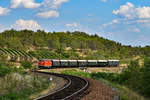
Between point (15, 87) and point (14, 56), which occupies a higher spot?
point (14, 56)

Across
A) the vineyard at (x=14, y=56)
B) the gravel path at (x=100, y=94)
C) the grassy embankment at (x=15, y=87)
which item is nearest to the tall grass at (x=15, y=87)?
the grassy embankment at (x=15, y=87)

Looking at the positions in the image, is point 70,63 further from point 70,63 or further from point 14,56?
point 14,56

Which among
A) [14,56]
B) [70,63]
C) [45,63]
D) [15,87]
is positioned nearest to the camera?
[15,87]

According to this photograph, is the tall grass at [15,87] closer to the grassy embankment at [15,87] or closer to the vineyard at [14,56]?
the grassy embankment at [15,87]

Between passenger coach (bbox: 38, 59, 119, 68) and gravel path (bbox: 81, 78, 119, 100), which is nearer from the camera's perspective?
gravel path (bbox: 81, 78, 119, 100)

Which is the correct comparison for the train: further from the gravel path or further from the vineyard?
the gravel path

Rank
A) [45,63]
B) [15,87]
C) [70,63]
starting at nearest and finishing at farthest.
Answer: [15,87]
[45,63]
[70,63]

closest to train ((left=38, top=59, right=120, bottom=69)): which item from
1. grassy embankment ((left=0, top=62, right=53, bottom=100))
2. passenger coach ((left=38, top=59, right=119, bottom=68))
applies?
passenger coach ((left=38, top=59, right=119, bottom=68))

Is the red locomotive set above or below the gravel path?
above

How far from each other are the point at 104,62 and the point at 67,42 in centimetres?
6332

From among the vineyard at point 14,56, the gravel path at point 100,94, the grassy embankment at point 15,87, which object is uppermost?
the vineyard at point 14,56

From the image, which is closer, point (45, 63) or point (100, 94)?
point (100, 94)

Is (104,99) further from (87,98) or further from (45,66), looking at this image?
Result: (45,66)

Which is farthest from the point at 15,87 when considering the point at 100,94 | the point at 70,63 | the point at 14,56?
the point at 14,56
